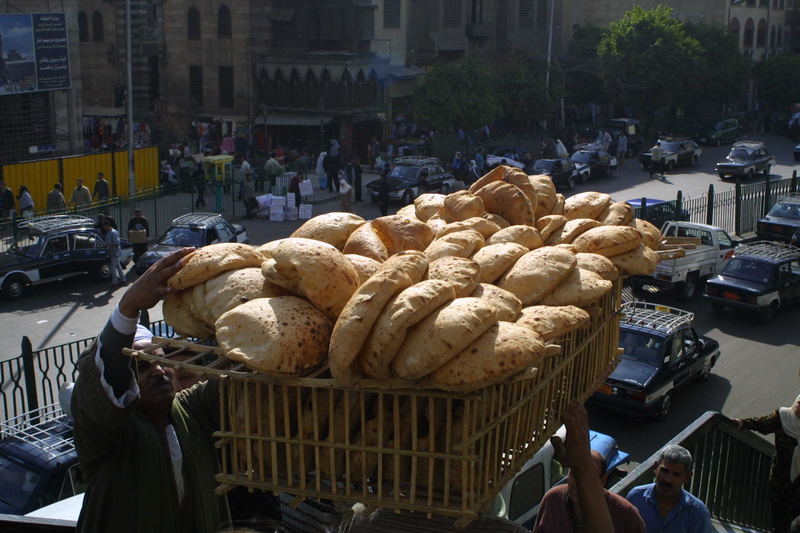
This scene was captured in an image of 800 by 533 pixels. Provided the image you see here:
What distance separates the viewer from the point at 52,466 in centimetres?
762

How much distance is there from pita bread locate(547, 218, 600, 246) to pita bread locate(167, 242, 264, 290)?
71.1 inches

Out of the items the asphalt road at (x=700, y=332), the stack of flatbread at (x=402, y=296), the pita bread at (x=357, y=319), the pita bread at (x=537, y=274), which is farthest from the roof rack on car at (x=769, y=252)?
the pita bread at (x=357, y=319)

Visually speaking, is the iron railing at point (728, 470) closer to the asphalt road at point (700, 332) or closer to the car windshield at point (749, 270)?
the asphalt road at point (700, 332)

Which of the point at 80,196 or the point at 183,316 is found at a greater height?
the point at 183,316

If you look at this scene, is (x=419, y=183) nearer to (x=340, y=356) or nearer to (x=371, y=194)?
(x=371, y=194)

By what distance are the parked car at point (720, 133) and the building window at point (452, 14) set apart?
50.3 feet

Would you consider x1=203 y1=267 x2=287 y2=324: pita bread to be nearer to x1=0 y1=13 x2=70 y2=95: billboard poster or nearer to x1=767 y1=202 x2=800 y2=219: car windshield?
x1=767 y1=202 x2=800 y2=219: car windshield

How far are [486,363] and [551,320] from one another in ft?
1.99

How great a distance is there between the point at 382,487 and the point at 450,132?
36.0 m

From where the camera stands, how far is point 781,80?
52.7m

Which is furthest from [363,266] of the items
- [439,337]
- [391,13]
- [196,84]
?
[391,13]


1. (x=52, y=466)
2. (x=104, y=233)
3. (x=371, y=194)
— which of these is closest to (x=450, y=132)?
(x=371, y=194)

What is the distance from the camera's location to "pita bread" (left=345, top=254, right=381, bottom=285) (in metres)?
3.49

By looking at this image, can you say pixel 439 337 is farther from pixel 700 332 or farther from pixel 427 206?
pixel 700 332
